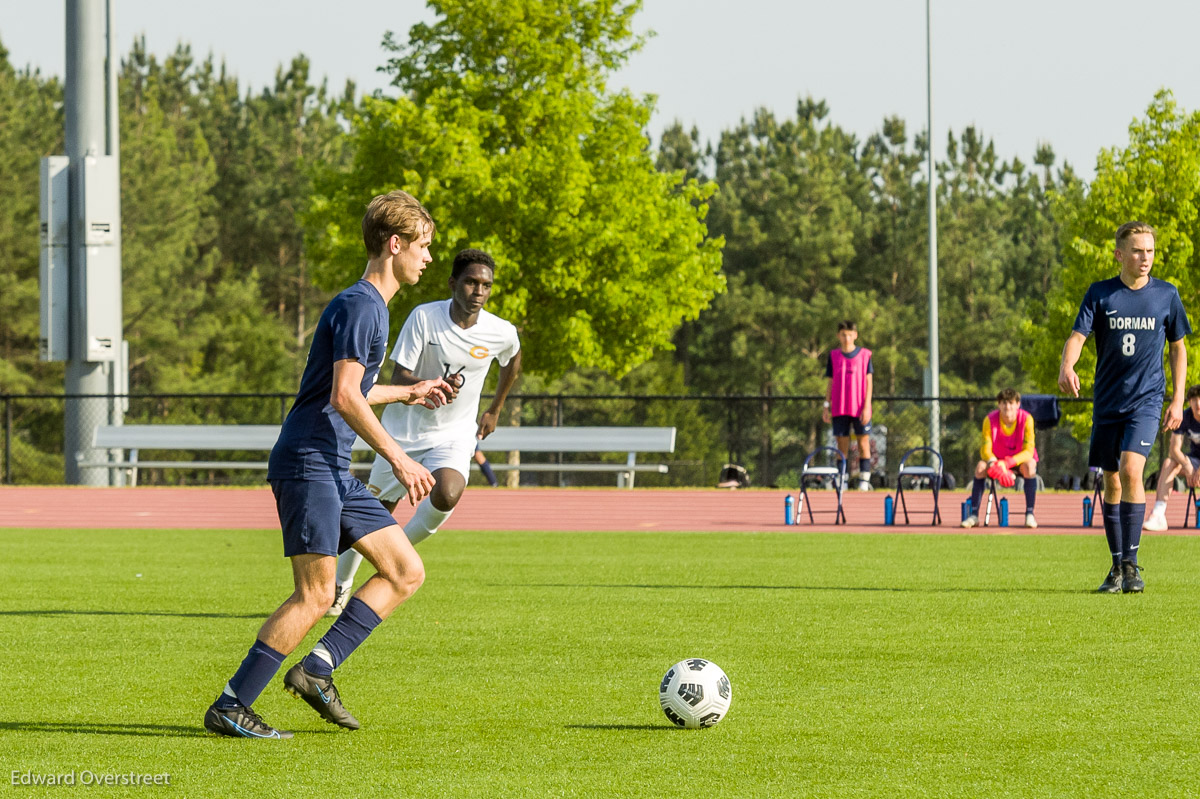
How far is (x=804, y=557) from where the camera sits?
13.5 m

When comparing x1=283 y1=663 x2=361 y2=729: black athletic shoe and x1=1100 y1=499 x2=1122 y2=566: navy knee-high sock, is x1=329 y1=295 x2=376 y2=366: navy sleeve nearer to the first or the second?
x1=283 y1=663 x2=361 y2=729: black athletic shoe

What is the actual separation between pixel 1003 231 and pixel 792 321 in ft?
47.4

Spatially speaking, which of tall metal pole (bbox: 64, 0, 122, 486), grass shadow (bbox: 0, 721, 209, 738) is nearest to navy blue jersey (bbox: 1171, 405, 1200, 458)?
grass shadow (bbox: 0, 721, 209, 738)

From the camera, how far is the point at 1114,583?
10.1 m

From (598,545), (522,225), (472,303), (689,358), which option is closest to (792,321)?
(689,358)

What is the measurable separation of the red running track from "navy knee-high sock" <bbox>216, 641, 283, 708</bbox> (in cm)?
1180

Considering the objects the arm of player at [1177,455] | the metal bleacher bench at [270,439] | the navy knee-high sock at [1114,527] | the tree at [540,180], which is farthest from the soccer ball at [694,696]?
the tree at [540,180]

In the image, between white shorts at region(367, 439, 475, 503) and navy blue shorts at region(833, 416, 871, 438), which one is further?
navy blue shorts at region(833, 416, 871, 438)

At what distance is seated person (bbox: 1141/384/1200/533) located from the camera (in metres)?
15.8

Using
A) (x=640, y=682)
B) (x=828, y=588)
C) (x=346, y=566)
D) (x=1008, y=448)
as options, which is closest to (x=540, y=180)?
(x=1008, y=448)

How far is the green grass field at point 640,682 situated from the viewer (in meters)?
4.86

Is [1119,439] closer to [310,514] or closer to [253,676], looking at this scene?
[310,514]

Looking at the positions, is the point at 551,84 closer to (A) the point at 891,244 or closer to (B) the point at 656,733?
(B) the point at 656,733

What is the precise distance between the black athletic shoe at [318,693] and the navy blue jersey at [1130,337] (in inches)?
228
